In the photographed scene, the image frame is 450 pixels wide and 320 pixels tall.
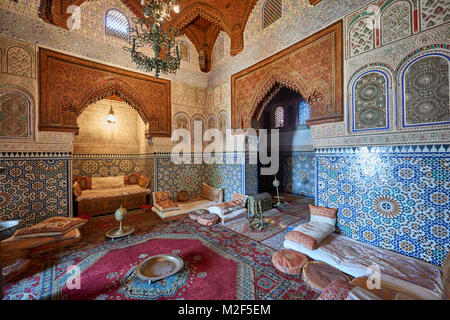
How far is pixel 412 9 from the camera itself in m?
2.42

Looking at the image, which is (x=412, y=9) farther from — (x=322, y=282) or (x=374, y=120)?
(x=322, y=282)

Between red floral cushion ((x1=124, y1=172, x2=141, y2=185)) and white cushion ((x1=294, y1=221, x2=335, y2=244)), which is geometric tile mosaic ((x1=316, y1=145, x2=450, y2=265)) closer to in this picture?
white cushion ((x1=294, y1=221, x2=335, y2=244))

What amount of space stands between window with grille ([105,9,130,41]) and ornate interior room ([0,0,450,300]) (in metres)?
0.04

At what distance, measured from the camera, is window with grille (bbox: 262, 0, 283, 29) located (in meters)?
3.98

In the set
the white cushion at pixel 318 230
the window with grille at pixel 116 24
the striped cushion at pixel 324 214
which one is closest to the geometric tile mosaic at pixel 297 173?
the striped cushion at pixel 324 214

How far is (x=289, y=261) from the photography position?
240 cm

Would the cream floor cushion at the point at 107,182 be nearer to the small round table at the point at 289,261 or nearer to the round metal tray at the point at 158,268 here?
the round metal tray at the point at 158,268

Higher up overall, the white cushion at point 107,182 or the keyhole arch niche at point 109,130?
the keyhole arch niche at point 109,130

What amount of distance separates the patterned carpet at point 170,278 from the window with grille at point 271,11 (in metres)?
4.66

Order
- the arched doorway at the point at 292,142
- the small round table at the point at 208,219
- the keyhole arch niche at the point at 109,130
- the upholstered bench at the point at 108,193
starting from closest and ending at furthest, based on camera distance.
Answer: the small round table at the point at 208,219 < the upholstered bench at the point at 108,193 < the keyhole arch niche at the point at 109,130 < the arched doorway at the point at 292,142

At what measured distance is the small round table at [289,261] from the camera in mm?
2299

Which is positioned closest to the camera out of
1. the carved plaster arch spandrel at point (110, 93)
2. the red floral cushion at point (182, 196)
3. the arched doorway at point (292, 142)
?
the carved plaster arch spandrel at point (110, 93)
